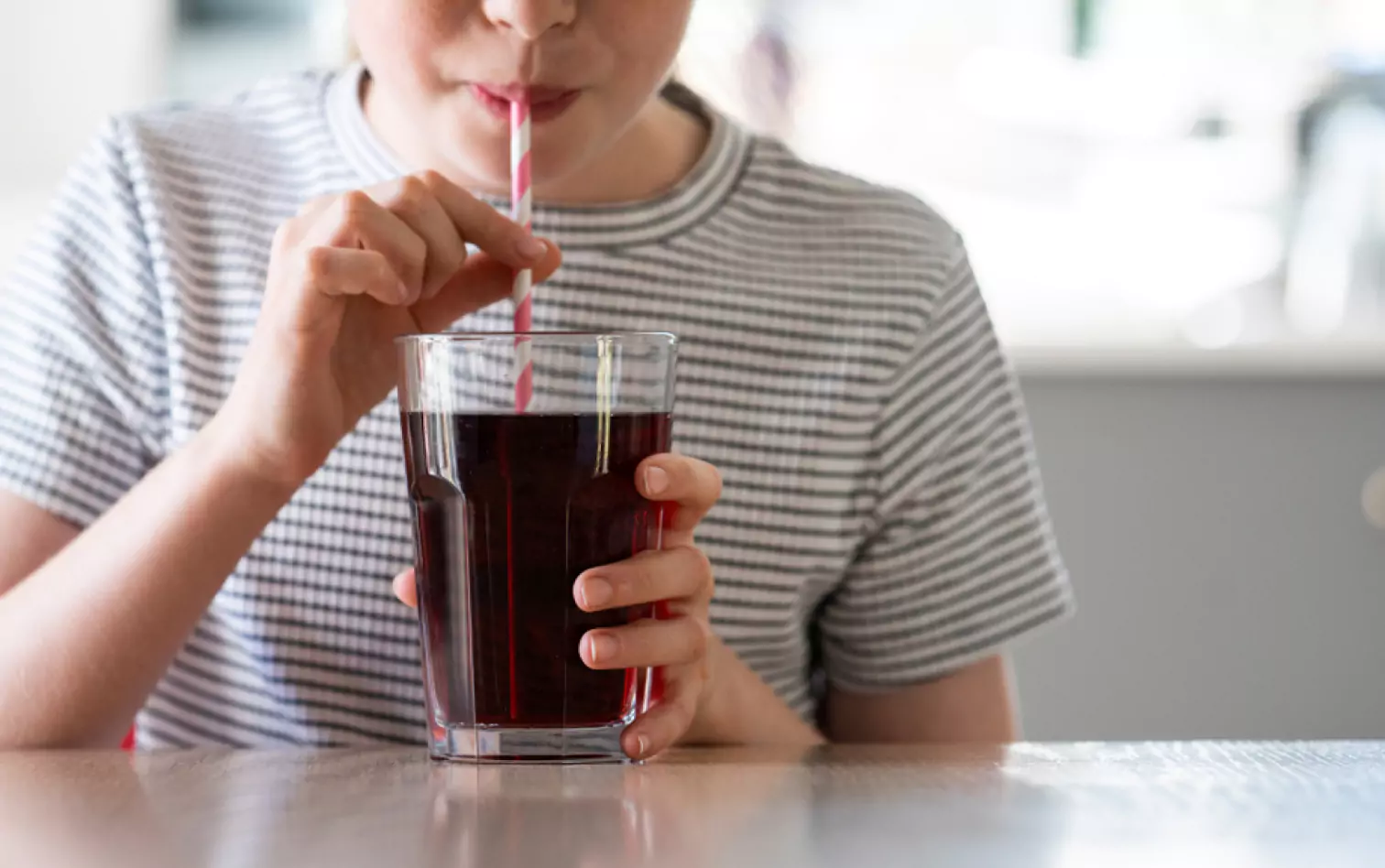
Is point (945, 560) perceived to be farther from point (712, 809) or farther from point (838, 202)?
point (712, 809)

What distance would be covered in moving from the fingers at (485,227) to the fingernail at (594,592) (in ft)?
0.76

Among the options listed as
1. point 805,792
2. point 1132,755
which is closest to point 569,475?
point 805,792

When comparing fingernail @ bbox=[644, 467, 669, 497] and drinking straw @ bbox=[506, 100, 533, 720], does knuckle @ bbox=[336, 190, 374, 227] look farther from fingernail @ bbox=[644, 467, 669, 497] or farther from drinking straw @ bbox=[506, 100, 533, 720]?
fingernail @ bbox=[644, 467, 669, 497]

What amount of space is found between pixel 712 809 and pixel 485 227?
1.24 feet

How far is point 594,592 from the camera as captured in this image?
0.68m

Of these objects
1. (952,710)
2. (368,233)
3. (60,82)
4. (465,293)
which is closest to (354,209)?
(368,233)

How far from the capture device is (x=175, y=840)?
51 cm

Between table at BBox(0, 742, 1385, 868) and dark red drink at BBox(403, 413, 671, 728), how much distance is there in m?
0.04

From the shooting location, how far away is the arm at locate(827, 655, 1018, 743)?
1173mm

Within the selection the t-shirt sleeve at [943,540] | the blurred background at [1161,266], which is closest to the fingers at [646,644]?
the t-shirt sleeve at [943,540]

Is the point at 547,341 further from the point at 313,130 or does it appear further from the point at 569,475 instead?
the point at 313,130

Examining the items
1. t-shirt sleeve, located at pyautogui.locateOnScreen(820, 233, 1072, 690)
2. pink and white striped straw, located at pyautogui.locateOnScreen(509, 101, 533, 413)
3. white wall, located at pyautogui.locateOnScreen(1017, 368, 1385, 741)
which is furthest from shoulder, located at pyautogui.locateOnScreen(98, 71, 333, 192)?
white wall, located at pyautogui.locateOnScreen(1017, 368, 1385, 741)

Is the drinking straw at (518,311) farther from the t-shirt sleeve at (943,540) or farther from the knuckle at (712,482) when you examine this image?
the t-shirt sleeve at (943,540)

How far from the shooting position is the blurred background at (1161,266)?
2.51m
